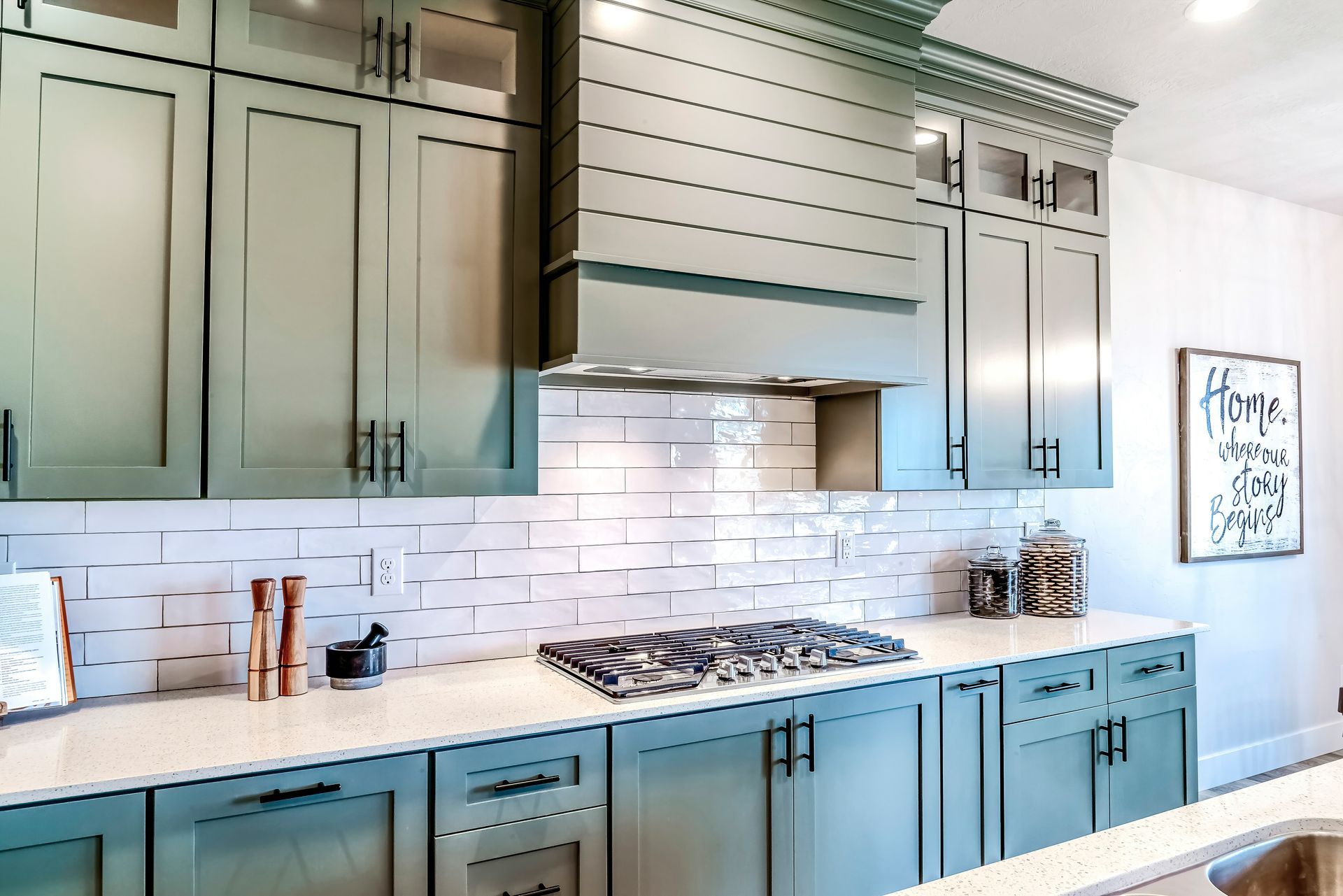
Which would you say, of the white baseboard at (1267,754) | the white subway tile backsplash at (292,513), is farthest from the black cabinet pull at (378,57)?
the white baseboard at (1267,754)

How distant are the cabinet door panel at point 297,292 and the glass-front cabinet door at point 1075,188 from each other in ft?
7.76

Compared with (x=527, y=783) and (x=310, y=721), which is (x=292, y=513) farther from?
(x=527, y=783)

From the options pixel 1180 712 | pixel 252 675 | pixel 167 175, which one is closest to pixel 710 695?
pixel 252 675

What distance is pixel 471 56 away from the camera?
7.14ft

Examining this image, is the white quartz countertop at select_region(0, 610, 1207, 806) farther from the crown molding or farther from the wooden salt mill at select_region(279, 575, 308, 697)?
the crown molding

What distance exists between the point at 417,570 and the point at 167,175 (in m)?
1.12

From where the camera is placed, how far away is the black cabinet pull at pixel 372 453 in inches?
78.8

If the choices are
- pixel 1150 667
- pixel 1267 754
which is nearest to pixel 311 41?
pixel 1150 667

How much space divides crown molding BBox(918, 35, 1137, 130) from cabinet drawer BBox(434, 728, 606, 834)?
237 centimetres

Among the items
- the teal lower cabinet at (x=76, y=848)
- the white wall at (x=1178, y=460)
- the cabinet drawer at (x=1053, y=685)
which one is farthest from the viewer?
the white wall at (x=1178, y=460)

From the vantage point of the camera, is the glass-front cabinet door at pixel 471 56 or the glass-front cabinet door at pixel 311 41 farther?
the glass-front cabinet door at pixel 471 56

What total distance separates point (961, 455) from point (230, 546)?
88.1 inches

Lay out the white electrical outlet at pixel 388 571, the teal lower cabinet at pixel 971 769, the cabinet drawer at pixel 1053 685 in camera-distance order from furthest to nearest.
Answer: the cabinet drawer at pixel 1053 685, the teal lower cabinet at pixel 971 769, the white electrical outlet at pixel 388 571

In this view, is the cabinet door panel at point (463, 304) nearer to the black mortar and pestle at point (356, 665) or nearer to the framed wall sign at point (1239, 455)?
the black mortar and pestle at point (356, 665)
